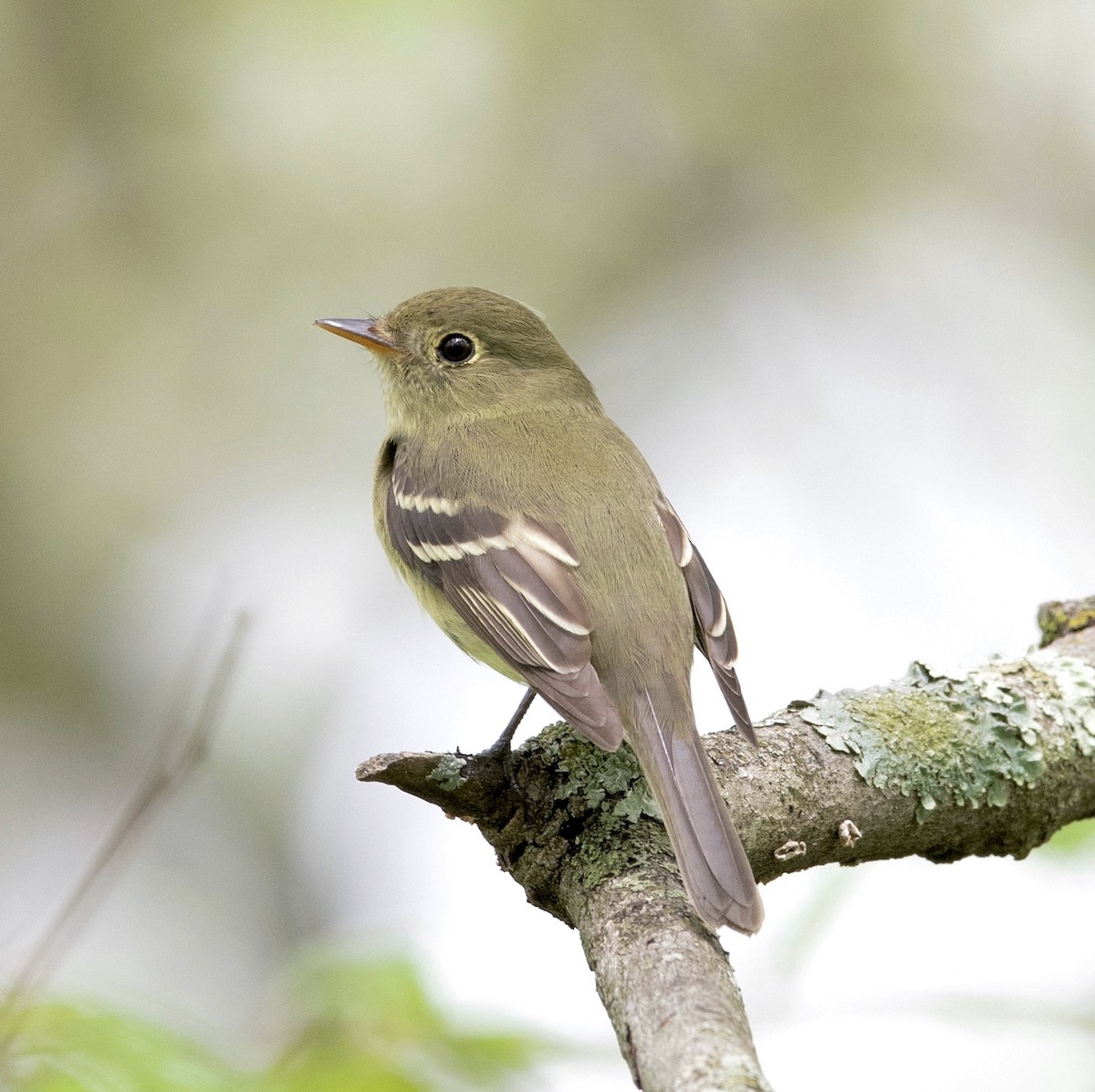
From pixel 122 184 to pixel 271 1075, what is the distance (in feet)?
18.3

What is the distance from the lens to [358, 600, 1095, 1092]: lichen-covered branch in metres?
2.41

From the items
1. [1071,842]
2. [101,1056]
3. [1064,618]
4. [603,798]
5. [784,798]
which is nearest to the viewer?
[101,1056]

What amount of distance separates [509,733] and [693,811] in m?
0.66

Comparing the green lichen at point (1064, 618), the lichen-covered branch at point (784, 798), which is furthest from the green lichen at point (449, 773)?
the green lichen at point (1064, 618)

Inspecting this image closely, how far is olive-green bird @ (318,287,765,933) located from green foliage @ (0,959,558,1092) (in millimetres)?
629

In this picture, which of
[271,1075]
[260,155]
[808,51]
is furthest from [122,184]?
[271,1075]

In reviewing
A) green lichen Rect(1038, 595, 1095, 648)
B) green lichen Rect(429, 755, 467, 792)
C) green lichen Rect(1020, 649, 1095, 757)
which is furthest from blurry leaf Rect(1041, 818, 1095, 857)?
green lichen Rect(429, 755, 467, 792)

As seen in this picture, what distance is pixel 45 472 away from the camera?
686 centimetres

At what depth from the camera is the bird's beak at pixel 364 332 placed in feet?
14.9

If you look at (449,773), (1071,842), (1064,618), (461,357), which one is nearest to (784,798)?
(449,773)

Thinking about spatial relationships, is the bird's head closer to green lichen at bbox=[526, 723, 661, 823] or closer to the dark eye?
the dark eye

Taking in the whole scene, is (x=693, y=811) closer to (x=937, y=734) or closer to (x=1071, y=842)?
(x=937, y=734)

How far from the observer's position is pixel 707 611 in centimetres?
363

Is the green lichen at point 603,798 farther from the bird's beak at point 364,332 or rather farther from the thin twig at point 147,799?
the bird's beak at point 364,332
